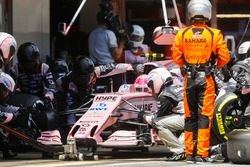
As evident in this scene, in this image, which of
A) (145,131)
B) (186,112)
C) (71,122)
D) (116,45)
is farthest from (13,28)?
(186,112)

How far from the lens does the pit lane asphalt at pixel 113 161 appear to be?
41.3ft

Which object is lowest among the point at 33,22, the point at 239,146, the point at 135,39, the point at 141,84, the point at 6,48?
the point at 239,146

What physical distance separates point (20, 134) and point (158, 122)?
6.94ft

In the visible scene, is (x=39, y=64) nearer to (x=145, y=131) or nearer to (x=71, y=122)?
(x=71, y=122)

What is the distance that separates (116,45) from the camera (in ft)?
57.3

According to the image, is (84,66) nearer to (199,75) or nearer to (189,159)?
(199,75)

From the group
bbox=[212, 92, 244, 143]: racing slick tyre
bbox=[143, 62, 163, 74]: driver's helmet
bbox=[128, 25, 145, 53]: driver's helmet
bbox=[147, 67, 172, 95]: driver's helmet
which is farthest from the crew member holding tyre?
bbox=[128, 25, 145, 53]: driver's helmet

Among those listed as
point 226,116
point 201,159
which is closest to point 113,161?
point 201,159

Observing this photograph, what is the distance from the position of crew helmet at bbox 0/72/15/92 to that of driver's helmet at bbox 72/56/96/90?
1.31m

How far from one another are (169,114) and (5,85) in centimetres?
260

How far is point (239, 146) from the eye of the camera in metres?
12.3

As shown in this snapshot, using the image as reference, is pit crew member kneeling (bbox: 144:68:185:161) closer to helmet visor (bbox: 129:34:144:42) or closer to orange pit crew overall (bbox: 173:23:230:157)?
orange pit crew overall (bbox: 173:23:230:157)

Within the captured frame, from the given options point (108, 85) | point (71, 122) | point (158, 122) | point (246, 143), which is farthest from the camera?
point (108, 85)

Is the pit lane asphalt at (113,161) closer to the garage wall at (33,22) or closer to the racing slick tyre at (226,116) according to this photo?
the racing slick tyre at (226,116)
